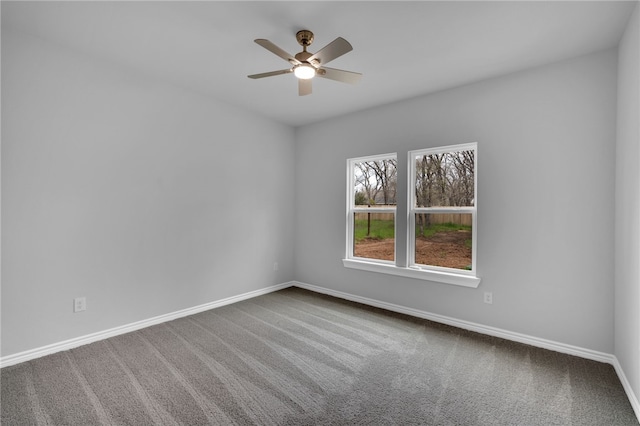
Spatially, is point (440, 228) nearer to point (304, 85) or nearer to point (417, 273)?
point (417, 273)

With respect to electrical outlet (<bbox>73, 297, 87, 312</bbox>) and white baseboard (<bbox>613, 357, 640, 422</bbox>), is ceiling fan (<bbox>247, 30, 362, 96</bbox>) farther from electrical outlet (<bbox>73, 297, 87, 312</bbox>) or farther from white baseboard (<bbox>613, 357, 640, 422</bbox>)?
white baseboard (<bbox>613, 357, 640, 422</bbox>)

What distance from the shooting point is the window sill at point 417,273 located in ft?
9.91

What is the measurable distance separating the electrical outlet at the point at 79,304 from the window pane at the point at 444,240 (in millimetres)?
3468

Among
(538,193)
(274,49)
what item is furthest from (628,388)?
(274,49)

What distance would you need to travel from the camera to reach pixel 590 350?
2439mm

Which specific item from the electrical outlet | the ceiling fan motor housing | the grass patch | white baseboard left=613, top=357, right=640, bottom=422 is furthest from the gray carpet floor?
the ceiling fan motor housing

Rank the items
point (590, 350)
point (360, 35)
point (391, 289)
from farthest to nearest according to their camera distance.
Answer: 1. point (391, 289)
2. point (590, 350)
3. point (360, 35)

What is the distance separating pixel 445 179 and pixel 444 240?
2.33 ft

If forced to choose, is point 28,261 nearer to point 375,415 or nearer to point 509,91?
point 375,415

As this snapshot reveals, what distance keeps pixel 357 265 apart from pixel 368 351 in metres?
1.44

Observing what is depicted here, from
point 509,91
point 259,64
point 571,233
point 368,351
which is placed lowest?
point 368,351

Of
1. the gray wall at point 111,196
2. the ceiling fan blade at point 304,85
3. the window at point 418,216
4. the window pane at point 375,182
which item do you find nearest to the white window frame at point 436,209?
the window at point 418,216

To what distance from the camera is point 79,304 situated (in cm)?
258

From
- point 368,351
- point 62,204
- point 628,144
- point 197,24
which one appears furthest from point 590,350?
point 62,204
